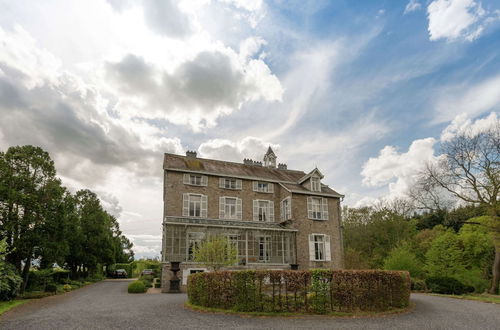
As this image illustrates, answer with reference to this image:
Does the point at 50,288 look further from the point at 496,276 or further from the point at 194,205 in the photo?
the point at 496,276

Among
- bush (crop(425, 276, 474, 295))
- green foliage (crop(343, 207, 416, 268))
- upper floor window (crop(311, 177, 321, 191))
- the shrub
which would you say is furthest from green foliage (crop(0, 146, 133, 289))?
green foliage (crop(343, 207, 416, 268))

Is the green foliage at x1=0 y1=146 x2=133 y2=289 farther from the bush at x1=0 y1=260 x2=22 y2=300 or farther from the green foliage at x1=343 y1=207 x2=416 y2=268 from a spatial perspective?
the green foliage at x1=343 y1=207 x2=416 y2=268

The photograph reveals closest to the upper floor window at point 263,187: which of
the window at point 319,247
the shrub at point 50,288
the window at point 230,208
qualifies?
the window at point 230,208

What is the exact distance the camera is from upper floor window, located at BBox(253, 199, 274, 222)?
27.8 m

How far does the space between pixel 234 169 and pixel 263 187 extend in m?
3.04

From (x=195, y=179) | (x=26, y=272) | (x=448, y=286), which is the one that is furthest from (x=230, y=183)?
(x=448, y=286)

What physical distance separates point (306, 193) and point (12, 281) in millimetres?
20502

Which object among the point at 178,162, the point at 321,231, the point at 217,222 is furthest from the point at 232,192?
the point at 321,231

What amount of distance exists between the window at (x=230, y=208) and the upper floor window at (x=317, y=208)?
5902 mm

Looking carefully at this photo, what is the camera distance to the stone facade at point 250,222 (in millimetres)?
22625

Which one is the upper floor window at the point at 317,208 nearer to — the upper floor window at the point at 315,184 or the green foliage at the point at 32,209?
the upper floor window at the point at 315,184

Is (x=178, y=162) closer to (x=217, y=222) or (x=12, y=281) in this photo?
(x=217, y=222)

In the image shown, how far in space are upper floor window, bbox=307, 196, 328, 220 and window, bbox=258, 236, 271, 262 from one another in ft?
14.6

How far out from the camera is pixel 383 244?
40094mm
